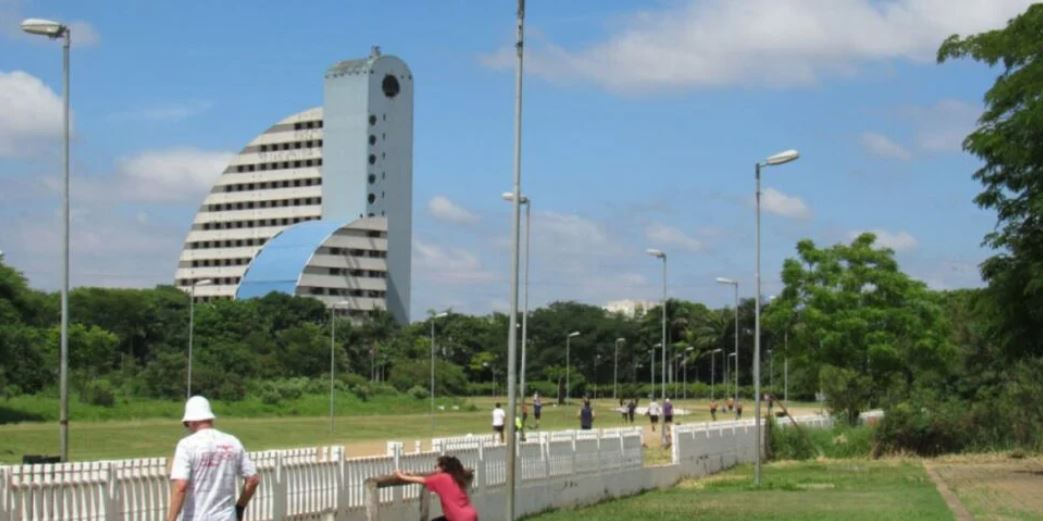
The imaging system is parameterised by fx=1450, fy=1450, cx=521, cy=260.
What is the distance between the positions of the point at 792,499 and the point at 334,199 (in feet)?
455

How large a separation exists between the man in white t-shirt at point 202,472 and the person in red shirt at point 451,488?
2.96 metres

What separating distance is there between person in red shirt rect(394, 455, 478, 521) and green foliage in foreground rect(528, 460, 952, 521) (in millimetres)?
11296

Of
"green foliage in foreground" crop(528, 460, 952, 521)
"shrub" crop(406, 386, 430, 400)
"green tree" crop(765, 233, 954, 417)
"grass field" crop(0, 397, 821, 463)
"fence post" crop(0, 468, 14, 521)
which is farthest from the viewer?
"shrub" crop(406, 386, 430, 400)

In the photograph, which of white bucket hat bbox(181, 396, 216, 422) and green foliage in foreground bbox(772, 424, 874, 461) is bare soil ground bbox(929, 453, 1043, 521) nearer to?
green foliage in foreground bbox(772, 424, 874, 461)

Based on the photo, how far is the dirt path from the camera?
24969 mm

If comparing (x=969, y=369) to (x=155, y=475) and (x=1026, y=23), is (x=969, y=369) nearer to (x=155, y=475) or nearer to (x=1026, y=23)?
(x=1026, y=23)

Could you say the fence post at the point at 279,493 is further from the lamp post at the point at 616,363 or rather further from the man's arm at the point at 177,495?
the lamp post at the point at 616,363

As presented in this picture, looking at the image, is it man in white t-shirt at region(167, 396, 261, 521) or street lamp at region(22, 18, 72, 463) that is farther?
street lamp at region(22, 18, 72, 463)

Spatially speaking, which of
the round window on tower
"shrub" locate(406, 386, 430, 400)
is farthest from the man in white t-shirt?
the round window on tower

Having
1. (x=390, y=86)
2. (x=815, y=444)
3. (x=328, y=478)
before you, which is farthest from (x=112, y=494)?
(x=390, y=86)

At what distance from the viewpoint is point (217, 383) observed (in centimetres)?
8094

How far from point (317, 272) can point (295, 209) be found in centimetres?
2114

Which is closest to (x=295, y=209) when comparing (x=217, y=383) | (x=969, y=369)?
(x=217, y=383)

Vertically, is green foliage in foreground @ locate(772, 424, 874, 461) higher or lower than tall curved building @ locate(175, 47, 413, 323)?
lower
